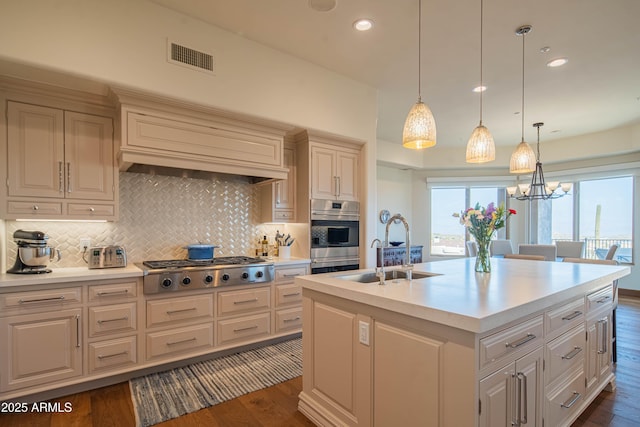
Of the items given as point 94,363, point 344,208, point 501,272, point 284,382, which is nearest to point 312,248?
point 344,208

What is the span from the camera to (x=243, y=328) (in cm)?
326

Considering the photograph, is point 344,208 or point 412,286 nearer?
point 412,286

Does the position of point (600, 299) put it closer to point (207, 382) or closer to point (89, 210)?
point (207, 382)

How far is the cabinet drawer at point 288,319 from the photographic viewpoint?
3529 millimetres

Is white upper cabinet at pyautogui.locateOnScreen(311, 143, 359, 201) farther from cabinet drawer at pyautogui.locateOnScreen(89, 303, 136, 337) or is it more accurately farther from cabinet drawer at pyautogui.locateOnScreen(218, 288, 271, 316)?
cabinet drawer at pyautogui.locateOnScreen(89, 303, 136, 337)

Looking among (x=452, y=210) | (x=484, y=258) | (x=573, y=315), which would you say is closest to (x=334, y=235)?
(x=484, y=258)

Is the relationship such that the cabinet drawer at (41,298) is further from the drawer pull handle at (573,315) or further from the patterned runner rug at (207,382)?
the drawer pull handle at (573,315)

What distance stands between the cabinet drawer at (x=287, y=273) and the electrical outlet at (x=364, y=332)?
1861 mm

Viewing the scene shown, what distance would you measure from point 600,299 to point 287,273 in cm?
273

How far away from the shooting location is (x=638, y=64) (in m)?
3.59

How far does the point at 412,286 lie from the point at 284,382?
1490 millimetres

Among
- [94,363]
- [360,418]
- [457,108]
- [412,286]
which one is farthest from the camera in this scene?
[457,108]

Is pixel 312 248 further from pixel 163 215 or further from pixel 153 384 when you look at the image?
pixel 153 384

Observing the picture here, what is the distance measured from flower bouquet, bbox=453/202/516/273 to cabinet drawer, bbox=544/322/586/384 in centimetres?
66
